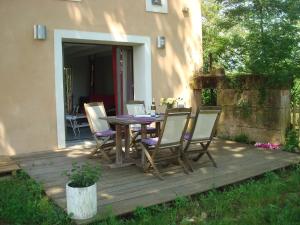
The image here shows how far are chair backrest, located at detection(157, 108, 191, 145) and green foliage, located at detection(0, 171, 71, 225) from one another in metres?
1.64

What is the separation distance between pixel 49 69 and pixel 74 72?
28.7 ft

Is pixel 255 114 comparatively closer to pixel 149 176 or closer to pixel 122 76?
pixel 122 76

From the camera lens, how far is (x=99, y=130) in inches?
235

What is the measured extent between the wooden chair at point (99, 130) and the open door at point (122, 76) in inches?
75.6

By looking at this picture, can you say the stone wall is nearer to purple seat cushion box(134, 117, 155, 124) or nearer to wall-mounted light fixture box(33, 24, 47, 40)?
purple seat cushion box(134, 117, 155, 124)

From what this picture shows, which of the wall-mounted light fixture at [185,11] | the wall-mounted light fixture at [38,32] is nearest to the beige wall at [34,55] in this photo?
the wall-mounted light fixture at [38,32]

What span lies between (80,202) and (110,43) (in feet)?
15.8

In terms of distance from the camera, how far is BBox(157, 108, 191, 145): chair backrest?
457 centimetres

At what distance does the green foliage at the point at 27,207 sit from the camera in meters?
3.48

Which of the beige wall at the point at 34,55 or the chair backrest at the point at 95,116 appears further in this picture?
the beige wall at the point at 34,55

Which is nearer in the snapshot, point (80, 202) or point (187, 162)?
point (80, 202)

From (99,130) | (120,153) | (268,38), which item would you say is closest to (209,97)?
(268,38)

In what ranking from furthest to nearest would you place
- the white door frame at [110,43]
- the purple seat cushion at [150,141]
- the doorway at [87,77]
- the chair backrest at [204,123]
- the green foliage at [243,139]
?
1. the doorway at [87,77]
2. the green foliage at [243,139]
3. the white door frame at [110,43]
4. the chair backrest at [204,123]
5. the purple seat cushion at [150,141]

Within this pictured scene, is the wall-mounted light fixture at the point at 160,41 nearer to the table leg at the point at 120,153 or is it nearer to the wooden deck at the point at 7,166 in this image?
the table leg at the point at 120,153
